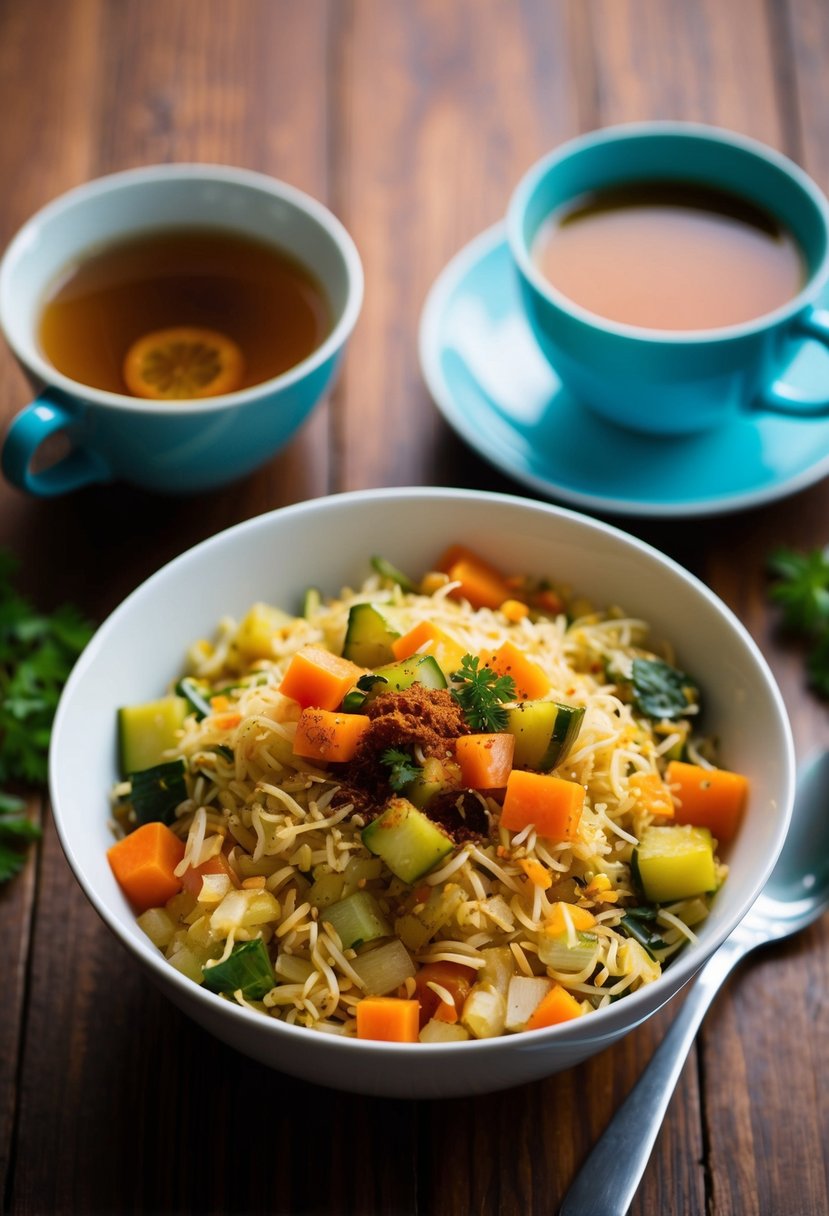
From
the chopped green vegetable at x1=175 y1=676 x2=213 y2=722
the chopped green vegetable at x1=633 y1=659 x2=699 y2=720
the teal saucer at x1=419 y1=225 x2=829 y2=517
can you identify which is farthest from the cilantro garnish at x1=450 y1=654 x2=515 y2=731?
the teal saucer at x1=419 y1=225 x2=829 y2=517

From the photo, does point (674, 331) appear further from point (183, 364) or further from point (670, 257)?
point (183, 364)

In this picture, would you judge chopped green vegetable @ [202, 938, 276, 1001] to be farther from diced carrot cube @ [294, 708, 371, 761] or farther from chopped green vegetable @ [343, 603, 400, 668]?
chopped green vegetable @ [343, 603, 400, 668]

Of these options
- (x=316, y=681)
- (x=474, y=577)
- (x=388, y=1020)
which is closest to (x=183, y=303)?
(x=474, y=577)

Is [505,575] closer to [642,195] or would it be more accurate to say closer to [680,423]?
[680,423]

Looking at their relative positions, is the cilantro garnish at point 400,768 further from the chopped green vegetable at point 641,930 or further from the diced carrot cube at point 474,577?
the diced carrot cube at point 474,577

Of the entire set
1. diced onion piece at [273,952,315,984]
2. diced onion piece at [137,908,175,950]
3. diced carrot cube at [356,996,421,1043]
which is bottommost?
diced onion piece at [137,908,175,950]

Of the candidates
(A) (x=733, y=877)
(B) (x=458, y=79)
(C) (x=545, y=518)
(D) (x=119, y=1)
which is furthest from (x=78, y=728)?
(D) (x=119, y=1)
